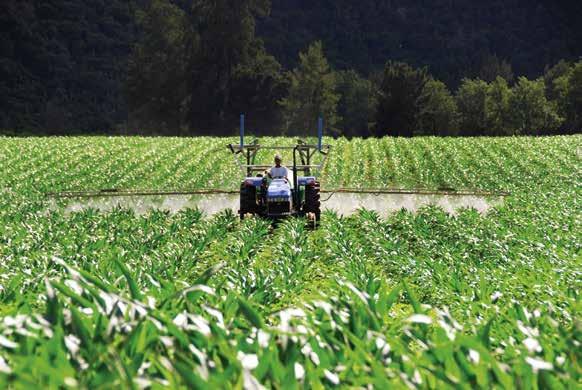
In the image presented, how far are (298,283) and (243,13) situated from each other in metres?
75.0

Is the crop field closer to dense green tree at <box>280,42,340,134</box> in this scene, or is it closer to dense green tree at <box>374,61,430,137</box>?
dense green tree at <box>374,61,430,137</box>

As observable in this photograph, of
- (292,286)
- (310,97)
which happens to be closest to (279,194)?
(292,286)

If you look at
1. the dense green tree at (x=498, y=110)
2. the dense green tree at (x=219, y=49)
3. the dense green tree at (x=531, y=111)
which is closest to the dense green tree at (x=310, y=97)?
the dense green tree at (x=219, y=49)

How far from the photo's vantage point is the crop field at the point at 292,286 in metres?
2.89

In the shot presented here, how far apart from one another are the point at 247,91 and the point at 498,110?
32.3 meters

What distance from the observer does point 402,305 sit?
29.1 ft

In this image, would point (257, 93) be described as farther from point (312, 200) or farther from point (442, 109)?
point (312, 200)

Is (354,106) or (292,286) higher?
(354,106)

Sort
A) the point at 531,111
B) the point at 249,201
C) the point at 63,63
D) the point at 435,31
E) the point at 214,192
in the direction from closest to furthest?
the point at 249,201, the point at 214,192, the point at 531,111, the point at 63,63, the point at 435,31

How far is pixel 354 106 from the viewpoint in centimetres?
11025

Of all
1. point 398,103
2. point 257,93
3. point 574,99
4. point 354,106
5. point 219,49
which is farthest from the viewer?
point 354,106

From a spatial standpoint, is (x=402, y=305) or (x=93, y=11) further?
(x=93, y=11)

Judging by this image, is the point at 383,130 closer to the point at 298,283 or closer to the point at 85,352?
the point at 298,283

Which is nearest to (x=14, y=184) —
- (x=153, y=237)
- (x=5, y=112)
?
(x=153, y=237)
